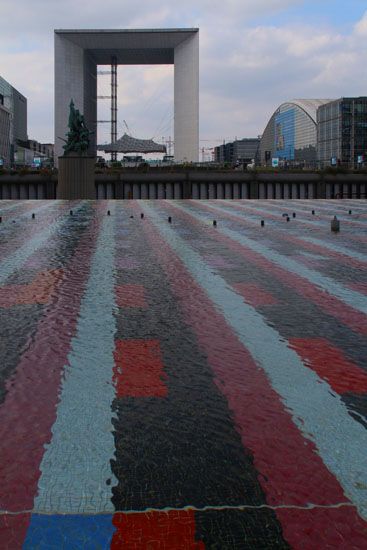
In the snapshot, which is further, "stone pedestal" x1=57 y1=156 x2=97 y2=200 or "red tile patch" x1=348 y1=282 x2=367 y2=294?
"stone pedestal" x1=57 y1=156 x2=97 y2=200

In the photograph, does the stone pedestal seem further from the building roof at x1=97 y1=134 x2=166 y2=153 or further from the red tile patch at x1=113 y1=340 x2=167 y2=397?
the building roof at x1=97 y1=134 x2=166 y2=153

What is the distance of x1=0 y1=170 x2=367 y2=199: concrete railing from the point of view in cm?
5247

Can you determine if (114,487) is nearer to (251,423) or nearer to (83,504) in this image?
(83,504)

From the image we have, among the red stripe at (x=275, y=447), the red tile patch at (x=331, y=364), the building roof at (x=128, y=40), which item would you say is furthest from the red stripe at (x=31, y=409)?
the building roof at (x=128, y=40)

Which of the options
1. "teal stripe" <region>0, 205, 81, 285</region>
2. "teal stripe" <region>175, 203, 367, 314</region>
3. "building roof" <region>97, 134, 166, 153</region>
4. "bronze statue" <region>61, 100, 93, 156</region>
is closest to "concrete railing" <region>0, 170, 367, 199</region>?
"bronze statue" <region>61, 100, 93, 156</region>

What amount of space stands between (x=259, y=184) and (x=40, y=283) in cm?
4617

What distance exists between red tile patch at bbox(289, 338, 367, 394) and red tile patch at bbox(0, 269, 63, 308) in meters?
3.77

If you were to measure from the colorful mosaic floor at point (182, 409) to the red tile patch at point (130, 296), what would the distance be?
44 mm

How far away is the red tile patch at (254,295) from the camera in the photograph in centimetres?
870

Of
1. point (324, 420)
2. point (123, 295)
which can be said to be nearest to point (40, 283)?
point (123, 295)

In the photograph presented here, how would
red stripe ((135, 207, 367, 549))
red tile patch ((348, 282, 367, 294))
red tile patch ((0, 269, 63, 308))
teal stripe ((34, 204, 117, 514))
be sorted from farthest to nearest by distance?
1. red tile patch ((348, 282, 367, 294))
2. red tile patch ((0, 269, 63, 308))
3. teal stripe ((34, 204, 117, 514))
4. red stripe ((135, 207, 367, 549))

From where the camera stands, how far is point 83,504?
3.51 meters

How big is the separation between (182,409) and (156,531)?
1.64m

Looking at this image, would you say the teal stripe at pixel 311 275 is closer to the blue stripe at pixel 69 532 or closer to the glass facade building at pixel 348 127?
the blue stripe at pixel 69 532
